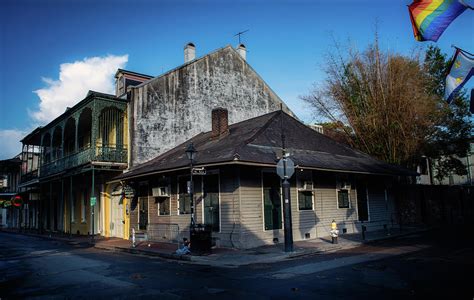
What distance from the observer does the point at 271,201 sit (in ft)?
55.6

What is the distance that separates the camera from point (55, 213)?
34.7 meters

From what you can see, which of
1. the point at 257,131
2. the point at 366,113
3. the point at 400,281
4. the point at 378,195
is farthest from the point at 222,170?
the point at 366,113

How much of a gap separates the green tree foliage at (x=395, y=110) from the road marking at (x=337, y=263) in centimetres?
1281

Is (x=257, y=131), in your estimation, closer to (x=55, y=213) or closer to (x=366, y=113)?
(x=366, y=113)

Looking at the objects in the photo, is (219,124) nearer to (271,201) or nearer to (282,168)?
(271,201)

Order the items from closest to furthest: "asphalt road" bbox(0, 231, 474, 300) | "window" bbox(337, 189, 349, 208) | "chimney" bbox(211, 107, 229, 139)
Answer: "asphalt road" bbox(0, 231, 474, 300)
"window" bbox(337, 189, 349, 208)
"chimney" bbox(211, 107, 229, 139)

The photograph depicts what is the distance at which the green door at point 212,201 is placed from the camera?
16672mm

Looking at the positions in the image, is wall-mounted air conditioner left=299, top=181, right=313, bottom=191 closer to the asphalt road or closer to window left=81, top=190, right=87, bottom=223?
the asphalt road

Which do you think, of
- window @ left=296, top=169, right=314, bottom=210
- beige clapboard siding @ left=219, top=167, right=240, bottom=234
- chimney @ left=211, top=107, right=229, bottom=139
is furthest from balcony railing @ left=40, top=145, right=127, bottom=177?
window @ left=296, top=169, right=314, bottom=210

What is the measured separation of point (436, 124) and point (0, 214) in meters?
55.7

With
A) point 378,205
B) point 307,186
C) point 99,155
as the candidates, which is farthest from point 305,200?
point 99,155

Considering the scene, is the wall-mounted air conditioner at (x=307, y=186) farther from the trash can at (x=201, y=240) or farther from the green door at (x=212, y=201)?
the trash can at (x=201, y=240)

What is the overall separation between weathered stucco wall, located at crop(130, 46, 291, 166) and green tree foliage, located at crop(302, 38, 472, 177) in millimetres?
4606

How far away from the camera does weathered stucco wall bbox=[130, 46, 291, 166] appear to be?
23.0 meters
